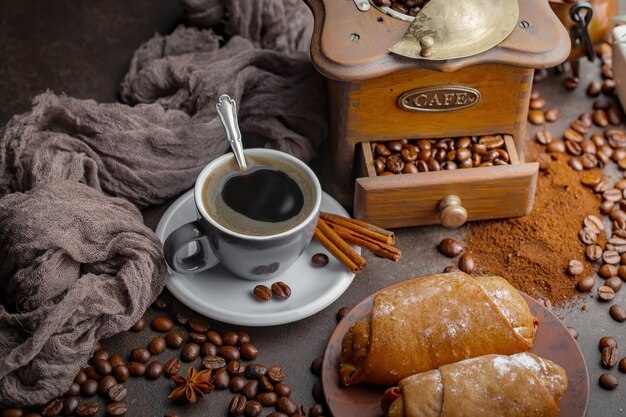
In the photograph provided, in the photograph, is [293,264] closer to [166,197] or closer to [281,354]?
[281,354]

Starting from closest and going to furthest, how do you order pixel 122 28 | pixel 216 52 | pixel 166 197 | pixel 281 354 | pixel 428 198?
pixel 281 354 → pixel 428 198 → pixel 166 197 → pixel 216 52 → pixel 122 28

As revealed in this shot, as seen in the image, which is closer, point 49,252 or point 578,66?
point 49,252

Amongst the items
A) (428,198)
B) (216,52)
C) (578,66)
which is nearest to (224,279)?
(428,198)

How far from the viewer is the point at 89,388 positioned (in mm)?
1622

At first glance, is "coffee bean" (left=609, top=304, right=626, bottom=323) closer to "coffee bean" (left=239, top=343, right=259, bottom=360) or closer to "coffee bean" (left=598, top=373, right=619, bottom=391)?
"coffee bean" (left=598, top=373, right=619, bottom=391)

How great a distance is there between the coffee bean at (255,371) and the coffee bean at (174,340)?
152mm

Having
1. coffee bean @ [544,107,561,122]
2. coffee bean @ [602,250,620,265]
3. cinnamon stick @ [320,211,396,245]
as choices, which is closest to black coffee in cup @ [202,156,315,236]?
cinnamon stick @ [320,211,396,245]

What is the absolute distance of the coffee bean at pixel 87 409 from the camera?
158 cm

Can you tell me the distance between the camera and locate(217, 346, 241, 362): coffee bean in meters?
1.68

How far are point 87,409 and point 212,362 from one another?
0.25 meters

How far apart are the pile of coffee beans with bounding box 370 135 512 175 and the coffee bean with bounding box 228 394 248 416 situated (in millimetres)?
565

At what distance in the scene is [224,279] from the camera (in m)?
1.73

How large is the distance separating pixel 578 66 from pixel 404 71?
0.73m

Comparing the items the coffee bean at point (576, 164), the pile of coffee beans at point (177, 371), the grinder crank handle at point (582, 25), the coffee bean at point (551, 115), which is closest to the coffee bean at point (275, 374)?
the pile of coffee beans at point (177, 371)
